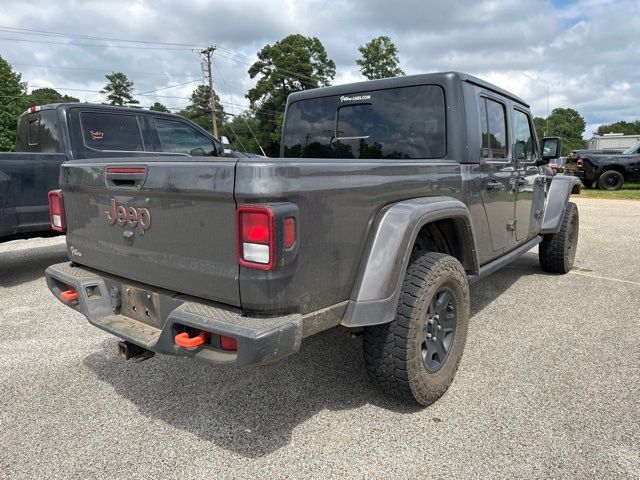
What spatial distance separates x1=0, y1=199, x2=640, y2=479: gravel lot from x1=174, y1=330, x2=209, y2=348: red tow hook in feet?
2.09

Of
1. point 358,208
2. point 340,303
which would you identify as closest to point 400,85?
point 358,208

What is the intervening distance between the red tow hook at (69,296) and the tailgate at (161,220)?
0.19 metres

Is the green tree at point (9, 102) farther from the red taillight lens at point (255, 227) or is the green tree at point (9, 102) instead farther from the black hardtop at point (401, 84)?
the red taillight lens at point (255, 227)

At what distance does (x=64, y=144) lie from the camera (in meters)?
5.65

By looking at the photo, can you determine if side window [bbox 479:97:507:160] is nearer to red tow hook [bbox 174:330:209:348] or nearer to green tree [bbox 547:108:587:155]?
red tow hook [bbox 174:330:209:348]

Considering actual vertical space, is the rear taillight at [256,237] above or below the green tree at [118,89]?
below

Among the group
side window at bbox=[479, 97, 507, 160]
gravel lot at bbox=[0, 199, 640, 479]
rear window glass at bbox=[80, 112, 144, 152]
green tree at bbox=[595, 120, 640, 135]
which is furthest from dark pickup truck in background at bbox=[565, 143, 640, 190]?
green tree at bbox=[595, 120, 640, 135]

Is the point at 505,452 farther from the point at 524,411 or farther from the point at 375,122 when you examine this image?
the point at 375,122

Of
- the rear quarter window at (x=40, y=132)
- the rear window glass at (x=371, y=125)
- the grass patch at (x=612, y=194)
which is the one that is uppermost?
the rear quarter window at (x=40, y=132)

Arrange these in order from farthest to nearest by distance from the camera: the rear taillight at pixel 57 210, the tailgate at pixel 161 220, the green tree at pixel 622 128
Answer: the green tree at pixel 622 128 < the rear taillight at pixel 57 210 < the tailgate at pixel 161 220

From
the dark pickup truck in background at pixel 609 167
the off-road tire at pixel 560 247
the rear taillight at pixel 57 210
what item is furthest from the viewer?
the dark pickup truck in background at pixel 609 167

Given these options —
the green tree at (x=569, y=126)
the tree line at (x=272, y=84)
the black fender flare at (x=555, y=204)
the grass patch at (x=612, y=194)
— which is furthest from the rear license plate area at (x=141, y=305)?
the green tree at (x=569, y=126)

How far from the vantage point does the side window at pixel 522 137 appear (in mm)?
4340

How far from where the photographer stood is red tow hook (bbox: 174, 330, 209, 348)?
2043 millimetres
